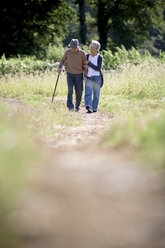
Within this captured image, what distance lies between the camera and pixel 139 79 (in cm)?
1176

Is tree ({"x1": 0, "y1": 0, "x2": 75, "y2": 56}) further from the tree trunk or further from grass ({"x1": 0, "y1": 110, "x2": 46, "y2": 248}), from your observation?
grass ({"x1": 0, "y1": 110, "x2": 46, "y2": 248})

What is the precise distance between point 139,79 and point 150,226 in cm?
943

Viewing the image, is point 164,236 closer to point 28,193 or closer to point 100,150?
point 28,193

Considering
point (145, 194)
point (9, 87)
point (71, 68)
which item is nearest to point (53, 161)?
point (145, 194)

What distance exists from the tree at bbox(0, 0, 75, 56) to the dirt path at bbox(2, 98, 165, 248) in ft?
85.5

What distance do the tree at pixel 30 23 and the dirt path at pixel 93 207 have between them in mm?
26051

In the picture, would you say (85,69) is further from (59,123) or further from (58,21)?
(58,21)

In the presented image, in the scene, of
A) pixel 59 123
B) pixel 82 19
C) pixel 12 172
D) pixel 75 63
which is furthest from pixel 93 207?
pixel 82 19

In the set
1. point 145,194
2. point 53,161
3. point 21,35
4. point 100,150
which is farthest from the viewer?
point 21,35

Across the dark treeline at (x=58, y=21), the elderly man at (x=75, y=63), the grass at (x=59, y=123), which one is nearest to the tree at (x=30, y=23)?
the dark treeline at (x=58, y=21)

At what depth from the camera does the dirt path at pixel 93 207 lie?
2.54 metres

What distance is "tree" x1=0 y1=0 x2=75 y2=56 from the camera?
2842cm

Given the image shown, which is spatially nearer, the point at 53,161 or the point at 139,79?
the point at 53,161

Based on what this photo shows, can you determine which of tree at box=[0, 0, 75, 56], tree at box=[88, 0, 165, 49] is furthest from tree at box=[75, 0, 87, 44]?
tree at box=[88, 0, 165, 49]
